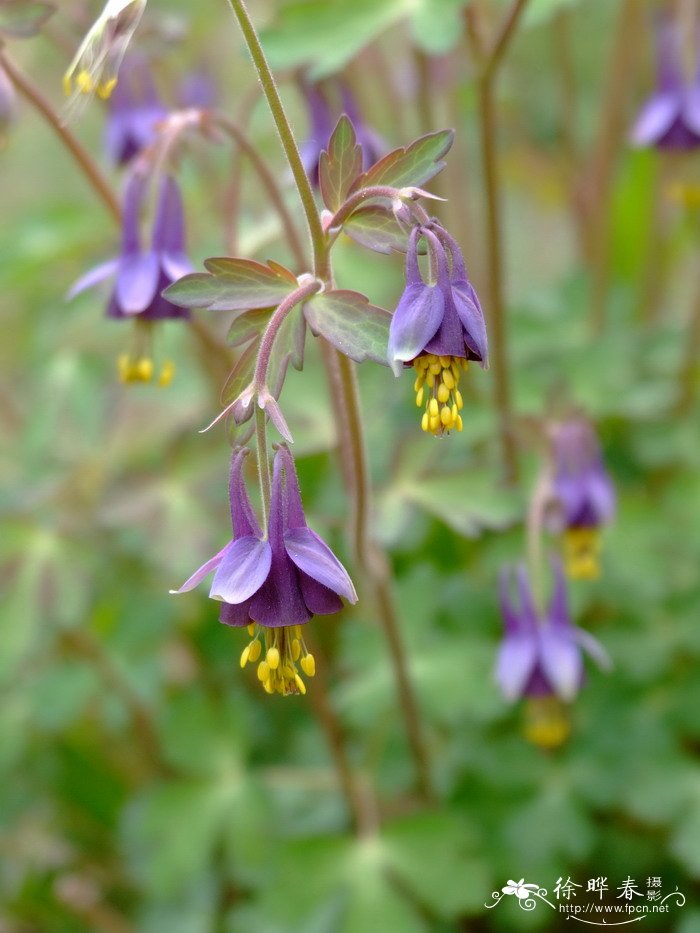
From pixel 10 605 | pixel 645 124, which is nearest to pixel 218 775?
pixel 10 605

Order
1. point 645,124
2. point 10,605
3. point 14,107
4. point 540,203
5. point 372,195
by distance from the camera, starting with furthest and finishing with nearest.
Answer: point 540,203
point 10,605
point 645,124
point 14,107
point 372,195

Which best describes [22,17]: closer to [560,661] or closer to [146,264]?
[146,264]

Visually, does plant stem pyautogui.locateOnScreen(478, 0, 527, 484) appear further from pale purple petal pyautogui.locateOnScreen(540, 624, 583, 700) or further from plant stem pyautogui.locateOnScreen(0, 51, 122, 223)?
plant stem pyautogui.locateOnScreen(0, 51, 122, 223)

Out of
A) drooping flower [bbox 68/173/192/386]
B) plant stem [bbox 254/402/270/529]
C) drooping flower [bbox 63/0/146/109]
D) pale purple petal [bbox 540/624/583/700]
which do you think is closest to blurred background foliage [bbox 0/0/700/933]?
pale purple petal [bbox 540/624/583/700]

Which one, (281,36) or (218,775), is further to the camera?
(218,775)

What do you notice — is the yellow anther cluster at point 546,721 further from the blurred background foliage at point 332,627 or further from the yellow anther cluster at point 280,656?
the yellow anther cluster at point 280,656

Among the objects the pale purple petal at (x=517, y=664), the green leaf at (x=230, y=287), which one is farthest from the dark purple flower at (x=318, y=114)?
the pale purple petal at (x=517, y=664)

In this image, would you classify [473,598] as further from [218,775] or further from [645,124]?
[645,124]
